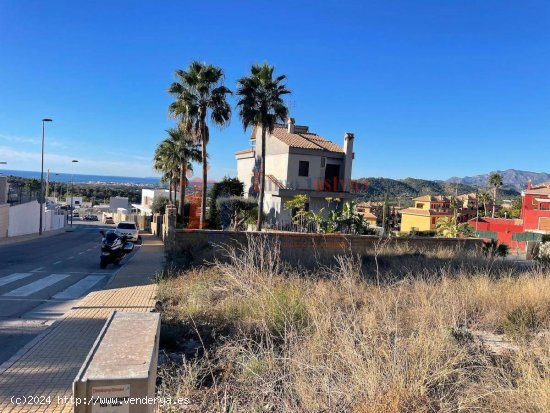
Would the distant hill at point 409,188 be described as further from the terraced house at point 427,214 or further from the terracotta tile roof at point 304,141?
the terracotta tile roof at point 304,141

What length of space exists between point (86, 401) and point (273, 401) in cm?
222

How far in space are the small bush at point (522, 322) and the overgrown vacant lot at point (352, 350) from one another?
0.07 ft

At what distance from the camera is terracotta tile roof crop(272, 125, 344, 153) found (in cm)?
3466

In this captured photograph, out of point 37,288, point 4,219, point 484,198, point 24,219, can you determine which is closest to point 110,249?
point 37,288

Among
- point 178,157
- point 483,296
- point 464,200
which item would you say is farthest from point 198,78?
point 464,200

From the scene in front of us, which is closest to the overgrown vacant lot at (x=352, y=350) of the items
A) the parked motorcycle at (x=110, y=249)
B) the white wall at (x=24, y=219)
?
the parked motorcycle at (x=110, y=249)

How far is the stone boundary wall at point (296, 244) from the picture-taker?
47.8 feet

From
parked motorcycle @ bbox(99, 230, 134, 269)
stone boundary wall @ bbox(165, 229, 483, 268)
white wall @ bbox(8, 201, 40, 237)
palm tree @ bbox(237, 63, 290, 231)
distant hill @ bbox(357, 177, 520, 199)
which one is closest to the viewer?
stone boundary wall @ bbox(165, 229, 483, 268)

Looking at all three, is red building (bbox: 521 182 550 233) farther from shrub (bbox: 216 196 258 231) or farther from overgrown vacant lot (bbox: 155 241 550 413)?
overgrown vacant lot (bbox: 155 241 550 413)

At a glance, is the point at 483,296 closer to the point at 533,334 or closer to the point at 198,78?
the point at 533,334

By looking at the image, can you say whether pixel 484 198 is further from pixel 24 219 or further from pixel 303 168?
pixel 24 219

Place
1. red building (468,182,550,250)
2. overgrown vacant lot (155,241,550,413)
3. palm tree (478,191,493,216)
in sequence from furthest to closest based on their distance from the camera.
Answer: palm tree (478,191,493,216)
red building (468,182,550,250)
overgrown vacant lot (155,241,550,413)

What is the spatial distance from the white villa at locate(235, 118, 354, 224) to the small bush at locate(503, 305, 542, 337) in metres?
24.8

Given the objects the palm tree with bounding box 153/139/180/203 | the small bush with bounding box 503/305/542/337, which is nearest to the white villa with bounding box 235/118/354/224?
the palm tree with bounding box 153/139/180/203
